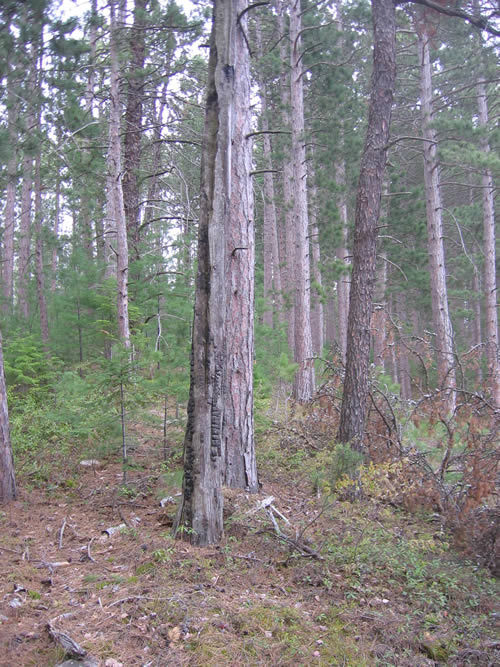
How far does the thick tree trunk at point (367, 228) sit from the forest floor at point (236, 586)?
57.9 inches

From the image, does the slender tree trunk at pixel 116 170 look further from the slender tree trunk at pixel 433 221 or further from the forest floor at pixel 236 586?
the slender tree trunk at pixel 433 221

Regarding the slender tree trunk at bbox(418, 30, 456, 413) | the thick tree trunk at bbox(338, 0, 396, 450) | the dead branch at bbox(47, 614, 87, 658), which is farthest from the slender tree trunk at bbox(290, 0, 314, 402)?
the dead branch at bbox(47, 614, 87, 658)

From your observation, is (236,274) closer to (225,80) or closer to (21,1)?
(225,80)

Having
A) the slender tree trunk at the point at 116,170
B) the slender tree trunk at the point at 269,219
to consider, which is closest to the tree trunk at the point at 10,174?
the slender tree trunk at the point at 116,170

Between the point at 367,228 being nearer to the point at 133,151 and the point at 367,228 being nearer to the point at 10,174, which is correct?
the point at 10,174

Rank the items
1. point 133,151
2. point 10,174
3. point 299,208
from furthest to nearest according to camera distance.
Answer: point 299,208
point 133,151
point 10,174

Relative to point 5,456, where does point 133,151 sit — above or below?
above

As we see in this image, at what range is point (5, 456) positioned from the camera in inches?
219

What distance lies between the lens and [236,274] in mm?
5871

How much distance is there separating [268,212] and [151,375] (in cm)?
1643

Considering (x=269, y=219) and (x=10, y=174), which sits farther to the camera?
(x=269, y=219)

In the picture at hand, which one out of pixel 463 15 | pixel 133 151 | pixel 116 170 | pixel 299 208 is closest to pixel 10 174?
pixel 116 170

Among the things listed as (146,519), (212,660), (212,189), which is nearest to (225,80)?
(212,189)

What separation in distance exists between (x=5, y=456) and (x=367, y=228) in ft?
17.8
